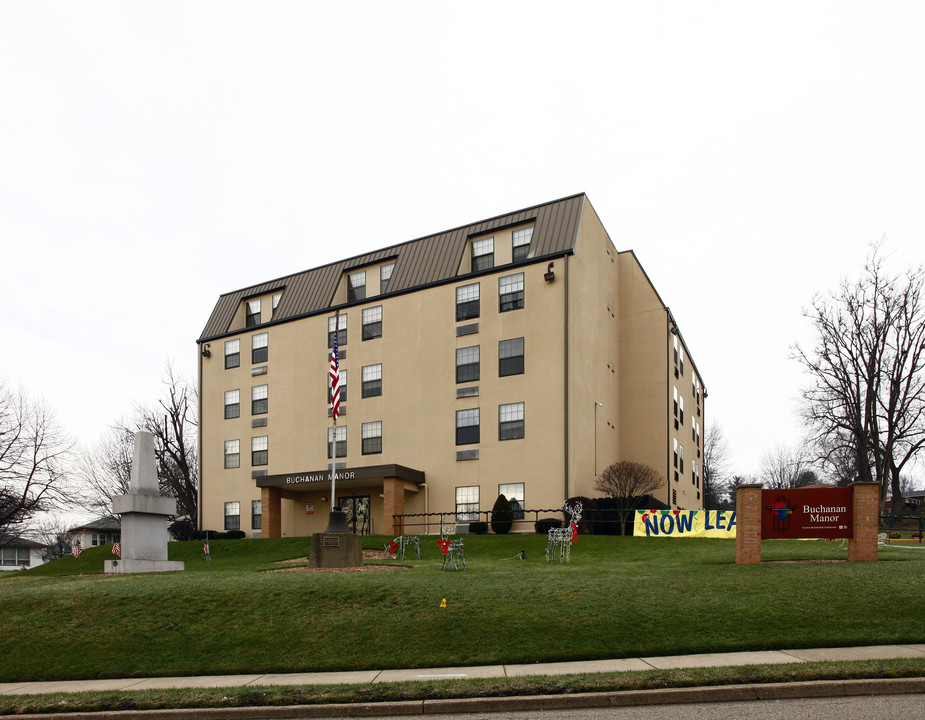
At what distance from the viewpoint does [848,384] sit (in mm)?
42344

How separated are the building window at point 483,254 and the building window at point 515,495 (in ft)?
36.2

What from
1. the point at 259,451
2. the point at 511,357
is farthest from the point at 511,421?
the point at 259,451

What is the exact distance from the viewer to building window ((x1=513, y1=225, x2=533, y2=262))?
117 ft

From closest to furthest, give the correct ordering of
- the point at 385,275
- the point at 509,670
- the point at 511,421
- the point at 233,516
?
the point at 509,670 < the point at 511,421 < the point at 385,275 < the point at 233,516

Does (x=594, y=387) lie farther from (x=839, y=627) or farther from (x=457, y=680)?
(x=457, y=680)

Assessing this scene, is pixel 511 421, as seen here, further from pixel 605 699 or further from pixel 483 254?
pixel 605 699

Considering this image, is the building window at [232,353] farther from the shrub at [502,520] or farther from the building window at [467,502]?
the shrub at [502,520]

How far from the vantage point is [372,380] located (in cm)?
3884

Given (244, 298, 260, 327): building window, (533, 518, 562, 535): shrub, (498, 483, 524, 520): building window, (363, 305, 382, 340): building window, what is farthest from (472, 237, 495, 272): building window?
(244, 298, 260, 327): building window

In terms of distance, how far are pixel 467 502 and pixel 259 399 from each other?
609 inches

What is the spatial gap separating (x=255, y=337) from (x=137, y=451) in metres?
18.3

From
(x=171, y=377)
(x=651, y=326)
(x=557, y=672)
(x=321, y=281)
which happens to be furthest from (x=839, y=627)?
(x=171, y=377)

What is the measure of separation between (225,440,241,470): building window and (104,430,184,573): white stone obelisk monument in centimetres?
1631

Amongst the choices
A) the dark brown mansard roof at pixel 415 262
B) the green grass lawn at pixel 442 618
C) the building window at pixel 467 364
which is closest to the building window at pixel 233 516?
the dark brown mansard roof at pixel 415 262
